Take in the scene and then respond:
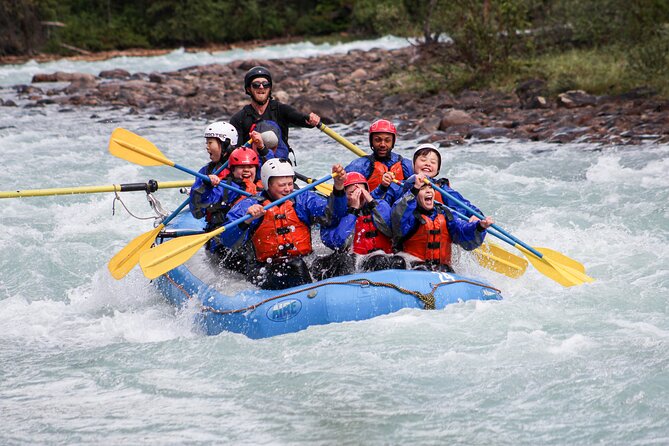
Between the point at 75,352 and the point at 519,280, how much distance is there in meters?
3.15

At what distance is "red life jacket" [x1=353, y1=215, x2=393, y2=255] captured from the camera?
6.06 metres

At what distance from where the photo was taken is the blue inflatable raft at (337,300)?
561 centimetres

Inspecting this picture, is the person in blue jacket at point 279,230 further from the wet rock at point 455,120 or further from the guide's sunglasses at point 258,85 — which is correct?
the wet rock at point 455,120

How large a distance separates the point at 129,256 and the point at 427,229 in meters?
2.20

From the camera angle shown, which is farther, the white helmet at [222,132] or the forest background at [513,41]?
the forest background at [513,41]

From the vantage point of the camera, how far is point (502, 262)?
6.73 m

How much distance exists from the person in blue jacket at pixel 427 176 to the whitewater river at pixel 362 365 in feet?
1.92

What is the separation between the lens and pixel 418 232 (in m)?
6.02

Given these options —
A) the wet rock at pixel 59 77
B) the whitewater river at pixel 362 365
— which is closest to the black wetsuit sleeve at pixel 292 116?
the whitewater river at pixel 362 365

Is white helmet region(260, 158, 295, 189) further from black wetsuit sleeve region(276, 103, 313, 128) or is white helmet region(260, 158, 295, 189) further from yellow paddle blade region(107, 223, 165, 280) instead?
black wetsuit sleeve region(276, 103, 313, 128)

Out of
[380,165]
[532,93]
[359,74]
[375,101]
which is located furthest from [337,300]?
[359,74]

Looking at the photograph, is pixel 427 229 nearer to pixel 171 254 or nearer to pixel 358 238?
pixel 358 238

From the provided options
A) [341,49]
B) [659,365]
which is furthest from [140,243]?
[341,49]

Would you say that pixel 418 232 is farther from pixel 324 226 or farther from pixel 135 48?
pixel 135 48
